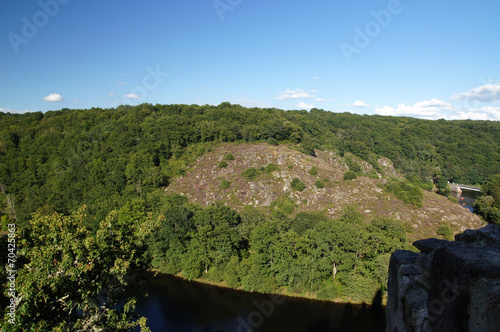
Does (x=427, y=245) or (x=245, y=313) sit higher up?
(x=427, y=245)

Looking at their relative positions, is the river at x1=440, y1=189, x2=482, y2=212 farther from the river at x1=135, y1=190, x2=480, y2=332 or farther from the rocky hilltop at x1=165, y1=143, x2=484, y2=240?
the river at x1=135, y1=190, x2=480, y2=332

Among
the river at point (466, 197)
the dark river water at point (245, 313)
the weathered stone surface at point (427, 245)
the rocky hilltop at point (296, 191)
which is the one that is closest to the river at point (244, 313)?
the dark river water at point (245, 313)

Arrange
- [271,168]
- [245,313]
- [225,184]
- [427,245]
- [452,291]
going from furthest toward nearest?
[271,168]
[225,184]
[245,313]
[427,245]
[452,291]

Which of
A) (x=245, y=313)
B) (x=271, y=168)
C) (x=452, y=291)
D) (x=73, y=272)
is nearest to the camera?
(x=452, y=291)

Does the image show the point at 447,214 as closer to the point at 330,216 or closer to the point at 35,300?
the point at 330,216

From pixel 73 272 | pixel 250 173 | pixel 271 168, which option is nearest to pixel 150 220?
pixel 73 272

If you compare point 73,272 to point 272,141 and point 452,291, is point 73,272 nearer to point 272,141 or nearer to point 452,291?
point 452,291

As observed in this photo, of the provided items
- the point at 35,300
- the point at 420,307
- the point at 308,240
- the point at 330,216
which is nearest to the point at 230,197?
the point at 330,216
